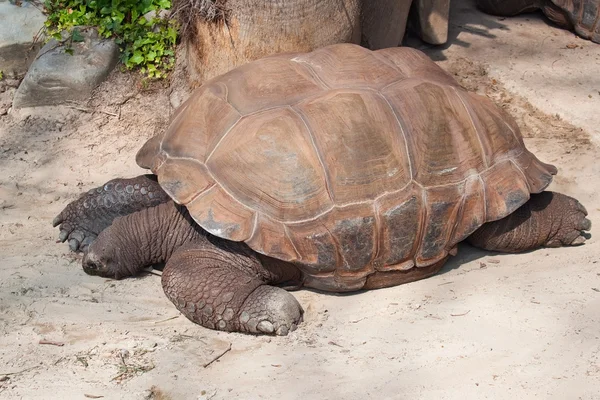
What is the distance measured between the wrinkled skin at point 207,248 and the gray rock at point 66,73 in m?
1.60

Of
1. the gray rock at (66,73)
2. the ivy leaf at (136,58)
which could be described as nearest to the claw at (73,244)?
the gray rock at (66,73)

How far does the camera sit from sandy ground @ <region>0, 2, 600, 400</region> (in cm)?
362

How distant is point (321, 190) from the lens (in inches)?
169

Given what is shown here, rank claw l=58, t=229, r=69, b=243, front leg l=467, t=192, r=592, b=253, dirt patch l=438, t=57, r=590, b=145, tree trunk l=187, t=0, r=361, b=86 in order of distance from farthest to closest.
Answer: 1. dirt patch l=438, t=57, r=590, b=145
2. tree trunk l=187, t=0, r=361, b=86
3. claw l=58, t=229, r=69, b=243
4. front leg l=467, t=192, r=592, b=253

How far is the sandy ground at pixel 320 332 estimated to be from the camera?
3619mm

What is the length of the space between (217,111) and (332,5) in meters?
1.51

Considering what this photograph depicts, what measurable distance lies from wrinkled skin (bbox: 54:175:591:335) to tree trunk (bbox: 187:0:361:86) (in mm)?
1276

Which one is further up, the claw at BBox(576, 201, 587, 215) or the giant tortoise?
the giant tortoise

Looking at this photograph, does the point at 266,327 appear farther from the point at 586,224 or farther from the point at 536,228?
the point at 586,224

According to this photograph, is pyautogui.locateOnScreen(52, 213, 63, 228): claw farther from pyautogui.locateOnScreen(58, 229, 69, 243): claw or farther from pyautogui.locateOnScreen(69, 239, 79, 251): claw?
pyautogui.locateOnScreen(69, 239, 79, 251): claw

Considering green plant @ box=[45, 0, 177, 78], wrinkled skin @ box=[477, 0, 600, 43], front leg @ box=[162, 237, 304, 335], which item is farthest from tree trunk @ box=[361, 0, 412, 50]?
front leg @ box=[162, 237, 304, 335]

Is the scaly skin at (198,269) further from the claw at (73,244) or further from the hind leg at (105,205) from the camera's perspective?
the claw at (73,244)

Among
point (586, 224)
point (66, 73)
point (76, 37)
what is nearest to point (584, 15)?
point (586, 224)

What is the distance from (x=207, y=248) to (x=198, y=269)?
0.18 meters
